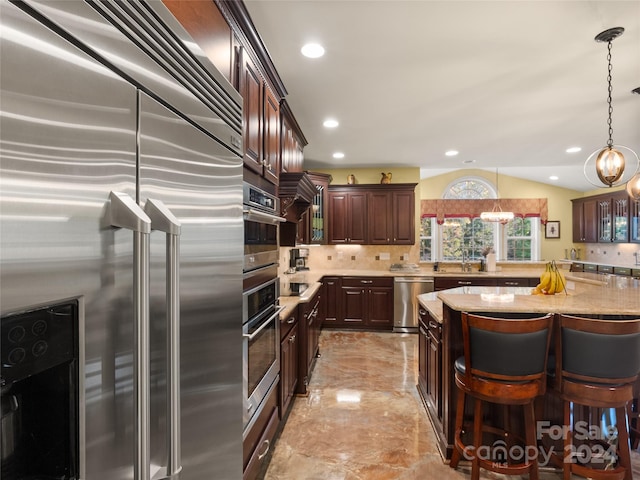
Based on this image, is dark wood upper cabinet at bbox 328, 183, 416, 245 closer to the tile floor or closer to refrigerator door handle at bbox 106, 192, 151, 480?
the tile floor

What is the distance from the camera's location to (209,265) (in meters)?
0.81

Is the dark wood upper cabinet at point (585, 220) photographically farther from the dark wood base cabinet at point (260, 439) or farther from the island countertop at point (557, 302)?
the dark wood base cabinet at point (260, 439)

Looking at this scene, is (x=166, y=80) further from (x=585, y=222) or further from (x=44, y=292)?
(x=585, y=222)

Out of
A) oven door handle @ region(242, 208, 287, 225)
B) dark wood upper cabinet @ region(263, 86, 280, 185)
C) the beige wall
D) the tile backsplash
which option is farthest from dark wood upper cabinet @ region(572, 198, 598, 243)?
oven door handle @ region(242, 208, 287, 225)

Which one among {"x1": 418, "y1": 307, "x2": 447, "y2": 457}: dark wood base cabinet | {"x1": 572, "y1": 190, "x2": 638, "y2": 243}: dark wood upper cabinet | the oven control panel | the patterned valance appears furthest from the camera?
the patterned valance

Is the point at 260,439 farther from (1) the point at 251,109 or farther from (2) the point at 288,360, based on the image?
(1) the point at 251,109

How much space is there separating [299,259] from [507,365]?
12.9ft

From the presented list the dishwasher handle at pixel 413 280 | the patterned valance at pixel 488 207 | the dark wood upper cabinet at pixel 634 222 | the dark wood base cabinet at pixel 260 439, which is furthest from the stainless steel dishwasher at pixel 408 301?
the dark wood upper cabinet at pixel 634 222

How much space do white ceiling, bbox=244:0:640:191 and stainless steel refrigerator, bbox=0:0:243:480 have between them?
1.62 meters

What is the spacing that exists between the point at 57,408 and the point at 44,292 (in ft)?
0.51

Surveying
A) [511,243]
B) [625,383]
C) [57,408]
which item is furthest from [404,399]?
[511,243]

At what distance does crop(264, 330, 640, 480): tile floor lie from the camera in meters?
2.13

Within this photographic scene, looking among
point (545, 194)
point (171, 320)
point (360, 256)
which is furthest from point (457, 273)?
point (171, 320)

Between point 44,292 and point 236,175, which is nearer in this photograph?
point 44,292
